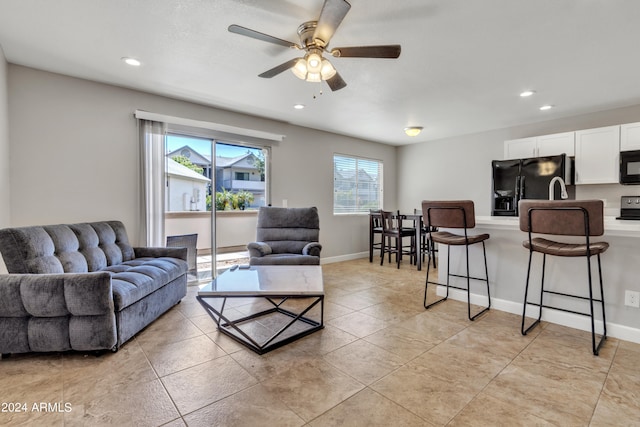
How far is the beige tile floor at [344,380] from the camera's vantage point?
58.7 inches

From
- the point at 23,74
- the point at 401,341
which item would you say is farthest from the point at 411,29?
the point at 23,74

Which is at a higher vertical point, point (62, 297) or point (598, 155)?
point (598, 155)

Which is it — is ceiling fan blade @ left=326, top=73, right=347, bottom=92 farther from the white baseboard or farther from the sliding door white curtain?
the white baseboard

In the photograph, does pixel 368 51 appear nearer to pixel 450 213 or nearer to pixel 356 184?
pixel 450 213

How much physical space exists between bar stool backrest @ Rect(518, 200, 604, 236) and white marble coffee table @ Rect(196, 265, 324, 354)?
1.75 m

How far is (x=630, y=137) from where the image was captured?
142 inches

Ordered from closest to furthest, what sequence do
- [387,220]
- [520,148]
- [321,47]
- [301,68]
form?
[321,47]
[301,68]
[520,148]
[387,220]

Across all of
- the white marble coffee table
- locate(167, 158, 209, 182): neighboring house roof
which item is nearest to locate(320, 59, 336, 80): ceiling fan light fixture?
the white marble coffee table

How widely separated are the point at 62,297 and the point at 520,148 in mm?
5753

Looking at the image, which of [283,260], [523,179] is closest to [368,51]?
[283,260]

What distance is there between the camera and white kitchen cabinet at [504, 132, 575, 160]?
4.09 meters

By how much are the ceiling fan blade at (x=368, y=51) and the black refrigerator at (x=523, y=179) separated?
11.2 ft

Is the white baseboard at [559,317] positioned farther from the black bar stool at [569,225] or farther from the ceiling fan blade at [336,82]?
the ceiling fan blade at [336,82]

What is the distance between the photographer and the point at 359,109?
409 cm
